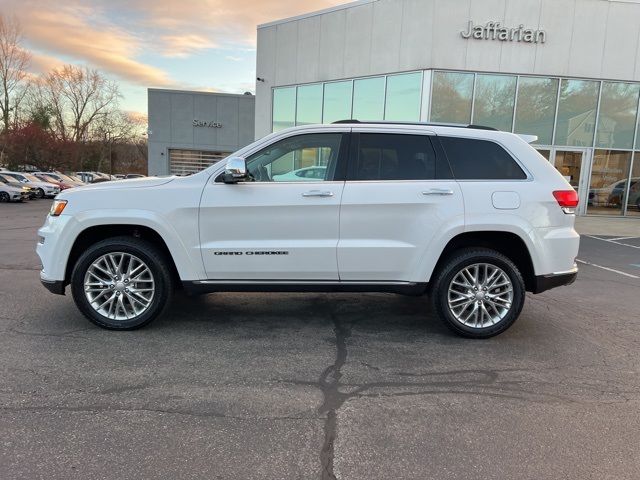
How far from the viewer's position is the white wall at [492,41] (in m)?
16.8

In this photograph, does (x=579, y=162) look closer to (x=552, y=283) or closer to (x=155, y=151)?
(x=552, y=283)

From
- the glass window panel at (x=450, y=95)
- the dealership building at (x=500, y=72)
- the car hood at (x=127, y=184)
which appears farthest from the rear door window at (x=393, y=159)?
the glass window panel at (x=450, y=95)

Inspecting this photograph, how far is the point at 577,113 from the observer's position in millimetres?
18109

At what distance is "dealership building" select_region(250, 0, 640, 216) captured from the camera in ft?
55.4

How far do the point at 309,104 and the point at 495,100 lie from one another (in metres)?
7.39

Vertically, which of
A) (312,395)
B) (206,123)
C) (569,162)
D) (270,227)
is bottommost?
(312,395)

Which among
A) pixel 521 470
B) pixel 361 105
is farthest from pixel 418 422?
pixel 361 105

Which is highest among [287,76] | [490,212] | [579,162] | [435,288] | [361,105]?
[287,76]

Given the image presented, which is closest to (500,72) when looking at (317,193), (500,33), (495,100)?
(495,100)

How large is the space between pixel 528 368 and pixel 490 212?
144 centimetres

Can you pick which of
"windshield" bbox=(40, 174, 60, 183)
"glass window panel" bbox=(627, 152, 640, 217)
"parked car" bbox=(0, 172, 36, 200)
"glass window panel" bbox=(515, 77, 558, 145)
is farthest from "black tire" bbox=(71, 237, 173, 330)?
"windshield" bbox=(40, 174, 60, 183)

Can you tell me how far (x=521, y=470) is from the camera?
8.78ft

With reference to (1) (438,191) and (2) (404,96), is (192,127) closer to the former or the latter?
(2) (404,96)

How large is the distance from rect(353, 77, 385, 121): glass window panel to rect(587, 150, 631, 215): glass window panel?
859 centimetres
